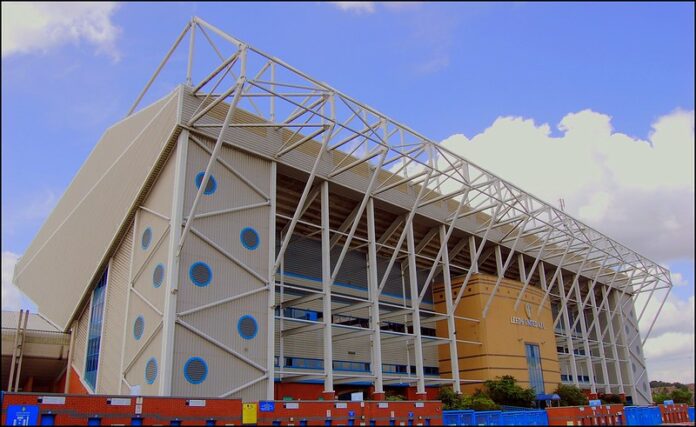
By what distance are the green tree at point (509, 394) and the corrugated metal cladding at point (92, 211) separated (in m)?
29.0

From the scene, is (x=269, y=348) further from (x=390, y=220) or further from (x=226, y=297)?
(x=390, y=220)

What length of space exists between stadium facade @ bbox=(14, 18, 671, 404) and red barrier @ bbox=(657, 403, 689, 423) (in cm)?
1379

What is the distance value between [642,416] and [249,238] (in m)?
22.8

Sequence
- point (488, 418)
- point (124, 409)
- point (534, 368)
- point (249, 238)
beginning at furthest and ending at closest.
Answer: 1. point (534, 368)
2. point (249, 238)
3. point (488, 418)
4. point (124, 409)

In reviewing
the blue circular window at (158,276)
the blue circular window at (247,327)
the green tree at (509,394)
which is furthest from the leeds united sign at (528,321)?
the blue circular window at (158,276)

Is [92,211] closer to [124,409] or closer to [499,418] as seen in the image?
[124,409]

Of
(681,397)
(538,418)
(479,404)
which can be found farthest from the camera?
(681,397)

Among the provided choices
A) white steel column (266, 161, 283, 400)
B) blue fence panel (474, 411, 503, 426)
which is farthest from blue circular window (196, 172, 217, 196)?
blue fence panel (474, 411, 503, 426)

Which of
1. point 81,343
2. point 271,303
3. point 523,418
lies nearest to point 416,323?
point 271,303

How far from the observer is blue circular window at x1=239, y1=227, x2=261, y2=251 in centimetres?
3167

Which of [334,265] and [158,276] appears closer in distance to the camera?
[158,276]

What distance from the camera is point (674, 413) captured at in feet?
108

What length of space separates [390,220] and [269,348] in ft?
56.9

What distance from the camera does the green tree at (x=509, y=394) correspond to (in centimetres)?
4294
